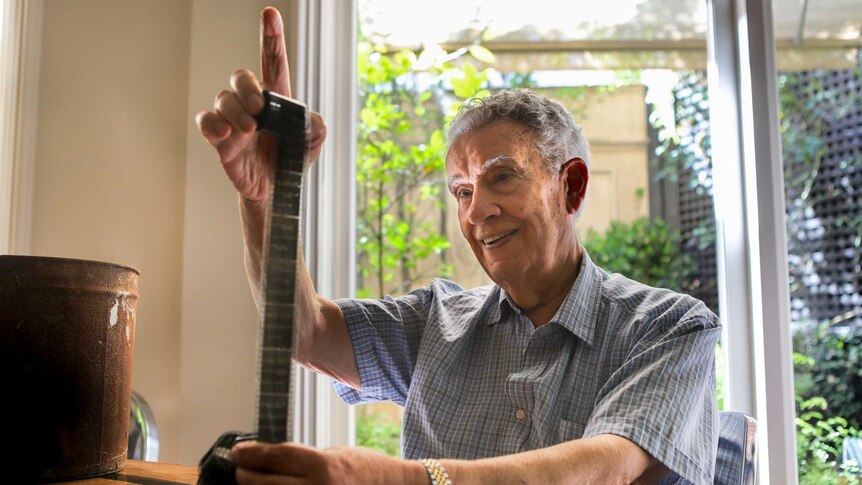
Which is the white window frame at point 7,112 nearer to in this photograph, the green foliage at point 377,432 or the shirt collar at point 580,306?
the green foliage at point 377,432

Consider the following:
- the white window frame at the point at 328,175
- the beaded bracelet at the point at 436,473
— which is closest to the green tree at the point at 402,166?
the white window frame at the point at 328,175

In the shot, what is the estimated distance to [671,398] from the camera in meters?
1.12

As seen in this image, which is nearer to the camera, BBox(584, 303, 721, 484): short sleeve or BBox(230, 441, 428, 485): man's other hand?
BBox(230, 441, 428, 485): man's other hand

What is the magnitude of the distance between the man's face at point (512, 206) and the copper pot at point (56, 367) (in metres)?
0.65

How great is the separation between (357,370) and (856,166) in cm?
151

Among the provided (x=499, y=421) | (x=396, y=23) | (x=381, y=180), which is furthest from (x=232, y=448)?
(x=396, y=23)


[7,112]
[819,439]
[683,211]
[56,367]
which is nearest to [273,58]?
[56,367]

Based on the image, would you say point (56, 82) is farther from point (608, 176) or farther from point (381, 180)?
point (608, 176)

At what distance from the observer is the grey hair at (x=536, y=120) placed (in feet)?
4.65

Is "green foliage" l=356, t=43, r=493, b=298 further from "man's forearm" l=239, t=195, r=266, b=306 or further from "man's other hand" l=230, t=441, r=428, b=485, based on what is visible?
"man's other hand" l=230, t=441, r=428, b=485

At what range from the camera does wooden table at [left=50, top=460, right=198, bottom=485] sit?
1.00 meters

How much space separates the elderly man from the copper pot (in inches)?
9.8

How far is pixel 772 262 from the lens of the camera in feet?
6.38

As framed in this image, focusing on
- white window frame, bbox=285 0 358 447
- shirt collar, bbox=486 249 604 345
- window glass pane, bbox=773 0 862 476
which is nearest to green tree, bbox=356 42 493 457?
white window frame, bbox=285 0 358 447
